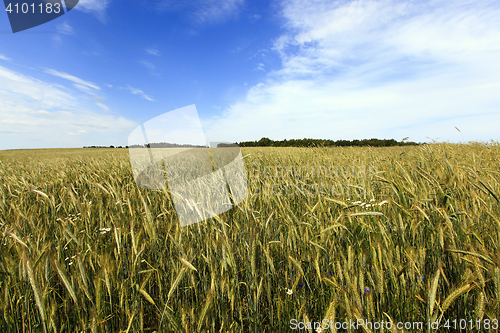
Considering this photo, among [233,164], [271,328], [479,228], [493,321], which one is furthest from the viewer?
[233,164]

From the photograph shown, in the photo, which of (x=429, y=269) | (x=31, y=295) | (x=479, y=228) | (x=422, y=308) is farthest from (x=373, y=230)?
(x=31, y=295)

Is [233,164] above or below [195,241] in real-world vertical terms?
above

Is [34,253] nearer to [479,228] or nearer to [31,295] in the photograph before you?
[31,295]

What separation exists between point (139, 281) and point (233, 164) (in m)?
3.37

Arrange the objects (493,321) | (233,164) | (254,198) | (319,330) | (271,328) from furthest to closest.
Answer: (233,164) < (254,198) < (271,328) < (319,330) < (493,321)

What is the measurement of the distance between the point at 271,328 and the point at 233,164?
3579 millimetres

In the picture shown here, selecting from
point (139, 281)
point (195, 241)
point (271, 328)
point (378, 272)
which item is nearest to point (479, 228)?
point (378, 272)

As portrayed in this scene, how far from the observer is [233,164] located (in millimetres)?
4535

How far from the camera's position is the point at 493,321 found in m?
0.85

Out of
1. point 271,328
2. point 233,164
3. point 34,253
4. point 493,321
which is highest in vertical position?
point 233,164

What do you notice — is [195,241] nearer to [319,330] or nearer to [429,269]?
[319,330]

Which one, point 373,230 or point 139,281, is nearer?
point 139,281

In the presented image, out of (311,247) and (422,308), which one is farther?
(311,247)

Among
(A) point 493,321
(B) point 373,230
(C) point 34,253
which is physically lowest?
(A) point 493,321
